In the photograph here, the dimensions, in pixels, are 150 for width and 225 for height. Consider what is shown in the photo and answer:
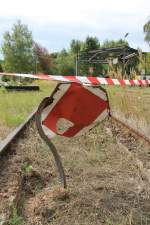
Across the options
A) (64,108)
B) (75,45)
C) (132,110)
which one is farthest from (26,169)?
(75,45)

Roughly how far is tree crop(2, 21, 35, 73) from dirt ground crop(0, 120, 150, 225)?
235ft

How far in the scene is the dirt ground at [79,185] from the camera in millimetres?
4406

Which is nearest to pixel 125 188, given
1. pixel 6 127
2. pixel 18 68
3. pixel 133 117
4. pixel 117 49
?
pixel 6 127

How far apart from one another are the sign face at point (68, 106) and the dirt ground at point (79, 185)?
24.2 inches

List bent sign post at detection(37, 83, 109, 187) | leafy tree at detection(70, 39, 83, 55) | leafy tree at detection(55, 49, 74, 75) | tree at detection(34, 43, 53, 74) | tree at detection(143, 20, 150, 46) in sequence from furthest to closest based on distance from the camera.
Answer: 1. leafy tree at detection(70, 39, 83, 55)
2. leafy tree at detection(55, 49, 74, 75)
3. tree at detection(34, 43, 53, 74)
4. tree at detection(143, 20, 150, 46)
5. bent sign post at detection(37, 83, 109, 187)

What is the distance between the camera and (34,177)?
5.85 meters

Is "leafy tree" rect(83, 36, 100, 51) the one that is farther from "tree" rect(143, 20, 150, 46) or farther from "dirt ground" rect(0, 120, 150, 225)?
"dirt ground" rect(0, 120, 150, 225)

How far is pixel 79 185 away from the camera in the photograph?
551 cm

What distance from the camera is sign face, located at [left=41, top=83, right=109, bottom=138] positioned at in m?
5.43

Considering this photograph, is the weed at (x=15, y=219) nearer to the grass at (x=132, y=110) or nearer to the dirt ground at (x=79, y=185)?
the dirt ground at (x=79, y=185)

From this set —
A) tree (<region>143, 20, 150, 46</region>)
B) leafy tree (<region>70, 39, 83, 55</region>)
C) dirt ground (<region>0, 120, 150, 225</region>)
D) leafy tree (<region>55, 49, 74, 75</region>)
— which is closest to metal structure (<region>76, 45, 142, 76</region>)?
tree (<region>143, 20, 150, 46</region>)

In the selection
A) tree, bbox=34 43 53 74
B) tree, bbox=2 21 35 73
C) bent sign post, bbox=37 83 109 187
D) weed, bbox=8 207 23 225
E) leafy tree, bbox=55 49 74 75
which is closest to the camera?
weed, bbox=8 207 23 225

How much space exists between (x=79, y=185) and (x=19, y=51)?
7616cm

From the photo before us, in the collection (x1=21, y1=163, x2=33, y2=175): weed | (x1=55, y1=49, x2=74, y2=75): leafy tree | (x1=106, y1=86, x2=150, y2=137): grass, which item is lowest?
(x1=55, y1=49, x2=74, y2=75): leafy tree
